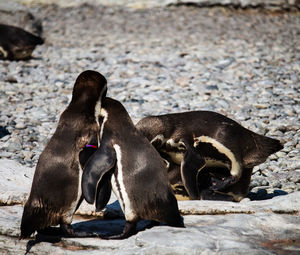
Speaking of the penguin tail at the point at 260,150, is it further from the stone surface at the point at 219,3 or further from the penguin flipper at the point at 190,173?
the stone surface at the point at 219,3

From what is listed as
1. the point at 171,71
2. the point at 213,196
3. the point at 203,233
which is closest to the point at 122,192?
the point at 203,233

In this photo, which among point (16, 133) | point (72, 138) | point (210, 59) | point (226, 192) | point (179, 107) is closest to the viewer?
point (72, 138)

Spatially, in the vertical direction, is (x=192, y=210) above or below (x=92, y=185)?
below

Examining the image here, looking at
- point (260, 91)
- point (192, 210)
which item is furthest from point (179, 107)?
point (192, 210)

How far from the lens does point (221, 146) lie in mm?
5219

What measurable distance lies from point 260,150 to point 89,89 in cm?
195

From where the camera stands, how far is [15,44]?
33.1 ft

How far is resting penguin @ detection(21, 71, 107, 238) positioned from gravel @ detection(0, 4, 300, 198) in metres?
2.11

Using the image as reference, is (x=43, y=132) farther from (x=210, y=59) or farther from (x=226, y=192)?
(x=210, y=59)

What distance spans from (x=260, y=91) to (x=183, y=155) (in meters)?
3.34

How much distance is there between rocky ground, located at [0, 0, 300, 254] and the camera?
6566mm

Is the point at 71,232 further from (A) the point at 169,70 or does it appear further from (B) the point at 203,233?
(A) the point at 169,70

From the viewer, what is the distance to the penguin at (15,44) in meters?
10.0

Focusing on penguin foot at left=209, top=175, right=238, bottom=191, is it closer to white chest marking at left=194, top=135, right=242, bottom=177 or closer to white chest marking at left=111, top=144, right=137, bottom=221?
white chest marking at left=194, top=135, right=242, bottom=177
